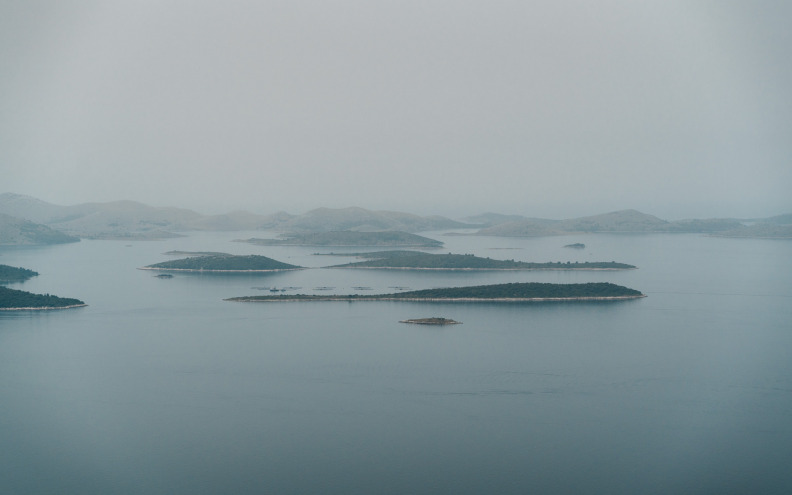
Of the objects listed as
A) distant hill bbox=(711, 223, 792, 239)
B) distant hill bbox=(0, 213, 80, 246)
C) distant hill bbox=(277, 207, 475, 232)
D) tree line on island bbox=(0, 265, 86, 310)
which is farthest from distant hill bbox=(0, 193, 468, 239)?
tree line on island bbox=(0, 265, 86, 310)

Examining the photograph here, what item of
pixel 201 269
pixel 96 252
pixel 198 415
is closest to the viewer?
pixel 198 415

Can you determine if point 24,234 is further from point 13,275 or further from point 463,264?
point 463,264

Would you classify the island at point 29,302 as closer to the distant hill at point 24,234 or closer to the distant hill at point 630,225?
the distant hill at point 24,234

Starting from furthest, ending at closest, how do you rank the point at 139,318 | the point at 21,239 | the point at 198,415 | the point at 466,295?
the point at 21,239, the point at 466,295, the point at 139,318, the point at 198,415

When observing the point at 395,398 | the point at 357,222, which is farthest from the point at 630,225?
the point at 395,398

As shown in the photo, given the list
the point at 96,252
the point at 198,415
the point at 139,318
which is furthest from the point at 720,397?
the point at 96,252

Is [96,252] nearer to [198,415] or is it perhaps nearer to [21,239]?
[21,239]

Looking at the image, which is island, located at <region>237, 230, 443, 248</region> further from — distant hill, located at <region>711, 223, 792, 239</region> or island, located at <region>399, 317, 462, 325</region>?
island, located at <region>399, 317, 462, 325</region>
